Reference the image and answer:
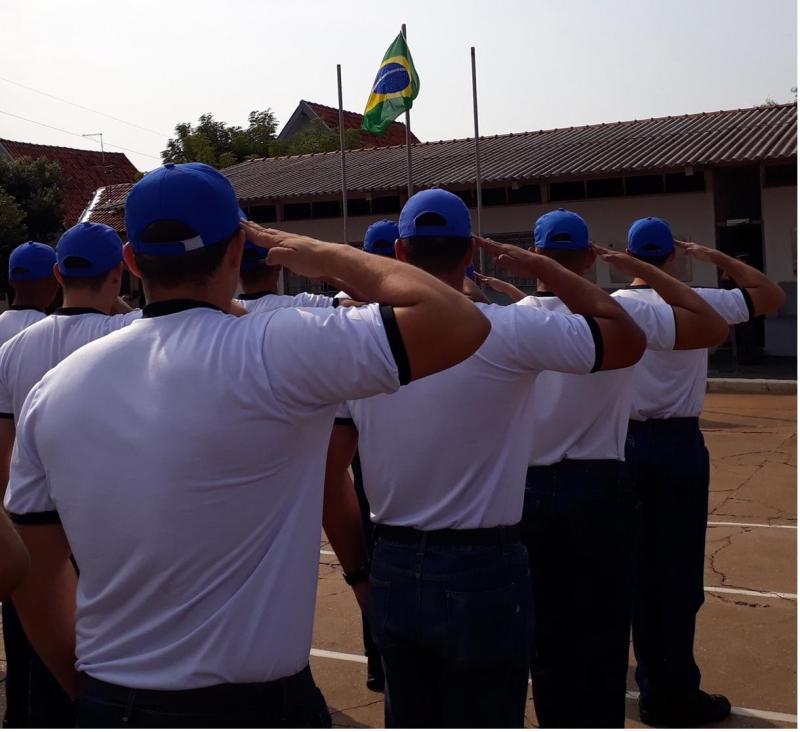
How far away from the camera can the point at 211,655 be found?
192cm

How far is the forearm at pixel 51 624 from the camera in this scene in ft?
7.39

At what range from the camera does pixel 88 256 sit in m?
3.87

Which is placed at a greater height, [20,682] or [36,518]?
[36,518]

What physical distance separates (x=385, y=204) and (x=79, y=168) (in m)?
23.8

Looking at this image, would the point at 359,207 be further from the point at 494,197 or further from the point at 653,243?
the point at 653,243

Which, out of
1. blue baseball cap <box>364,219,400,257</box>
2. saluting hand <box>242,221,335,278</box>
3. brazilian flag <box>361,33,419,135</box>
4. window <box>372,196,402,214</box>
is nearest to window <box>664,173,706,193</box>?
brazilian flag <box>361,33,419,135</box>

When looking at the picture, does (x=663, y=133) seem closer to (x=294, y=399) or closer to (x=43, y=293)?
(x=43, y=293)

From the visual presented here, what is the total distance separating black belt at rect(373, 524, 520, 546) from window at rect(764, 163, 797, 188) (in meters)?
17.3

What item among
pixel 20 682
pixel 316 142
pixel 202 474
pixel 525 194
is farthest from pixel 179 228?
pixel 316 142

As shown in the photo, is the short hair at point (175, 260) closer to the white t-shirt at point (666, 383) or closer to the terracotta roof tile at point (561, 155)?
the white t-shirt at point (666, 383)

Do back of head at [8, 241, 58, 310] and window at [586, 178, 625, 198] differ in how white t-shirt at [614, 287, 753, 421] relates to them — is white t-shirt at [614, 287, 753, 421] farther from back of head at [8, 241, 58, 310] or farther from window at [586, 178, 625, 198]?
window at [586, 178, 625, 198]

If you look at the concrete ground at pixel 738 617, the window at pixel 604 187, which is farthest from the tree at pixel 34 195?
the concrete ground at pixel 738 617

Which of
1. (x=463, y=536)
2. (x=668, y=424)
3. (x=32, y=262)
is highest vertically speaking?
(x=32, y=262)

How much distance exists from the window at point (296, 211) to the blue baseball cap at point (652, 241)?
18.9 metres
